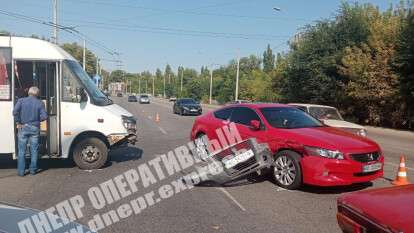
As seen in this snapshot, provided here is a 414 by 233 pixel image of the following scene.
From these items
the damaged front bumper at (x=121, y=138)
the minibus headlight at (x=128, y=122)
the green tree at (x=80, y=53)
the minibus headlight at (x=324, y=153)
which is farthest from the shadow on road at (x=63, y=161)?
the green tree at (x=80, y=53)

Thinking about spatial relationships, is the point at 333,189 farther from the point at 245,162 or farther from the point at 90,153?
the point at 90,153

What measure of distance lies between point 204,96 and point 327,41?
201ft

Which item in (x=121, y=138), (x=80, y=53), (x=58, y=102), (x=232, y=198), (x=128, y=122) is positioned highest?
(x=80, y=53)

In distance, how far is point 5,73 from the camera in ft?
31.5

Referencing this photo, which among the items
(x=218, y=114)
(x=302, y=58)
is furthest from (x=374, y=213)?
(x=302, y=58)

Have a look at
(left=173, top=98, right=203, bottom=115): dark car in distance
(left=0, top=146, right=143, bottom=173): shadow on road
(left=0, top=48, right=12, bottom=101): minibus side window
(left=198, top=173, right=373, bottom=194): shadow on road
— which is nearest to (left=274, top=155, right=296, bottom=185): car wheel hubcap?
(left=198, top=173, right=373, bottom=194): shadow on road

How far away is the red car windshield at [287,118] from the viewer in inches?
358

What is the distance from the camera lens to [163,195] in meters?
7.77

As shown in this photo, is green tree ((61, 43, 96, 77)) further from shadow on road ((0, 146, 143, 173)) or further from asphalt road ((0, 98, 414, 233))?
asphalt road ((0, 98, 414, 233))

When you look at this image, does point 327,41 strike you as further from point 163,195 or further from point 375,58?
point 163,195

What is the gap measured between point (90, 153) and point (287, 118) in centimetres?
423

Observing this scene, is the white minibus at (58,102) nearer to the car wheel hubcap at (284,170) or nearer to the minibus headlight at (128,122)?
the minibus headlight at (128,122)

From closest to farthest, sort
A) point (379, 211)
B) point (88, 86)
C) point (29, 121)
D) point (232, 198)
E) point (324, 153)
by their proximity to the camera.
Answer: point (379, 211) → point (232, 198) → point (324, 153) → point (29, 121) → point (88, 86)

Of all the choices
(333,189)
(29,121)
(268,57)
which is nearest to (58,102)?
(29,121)
